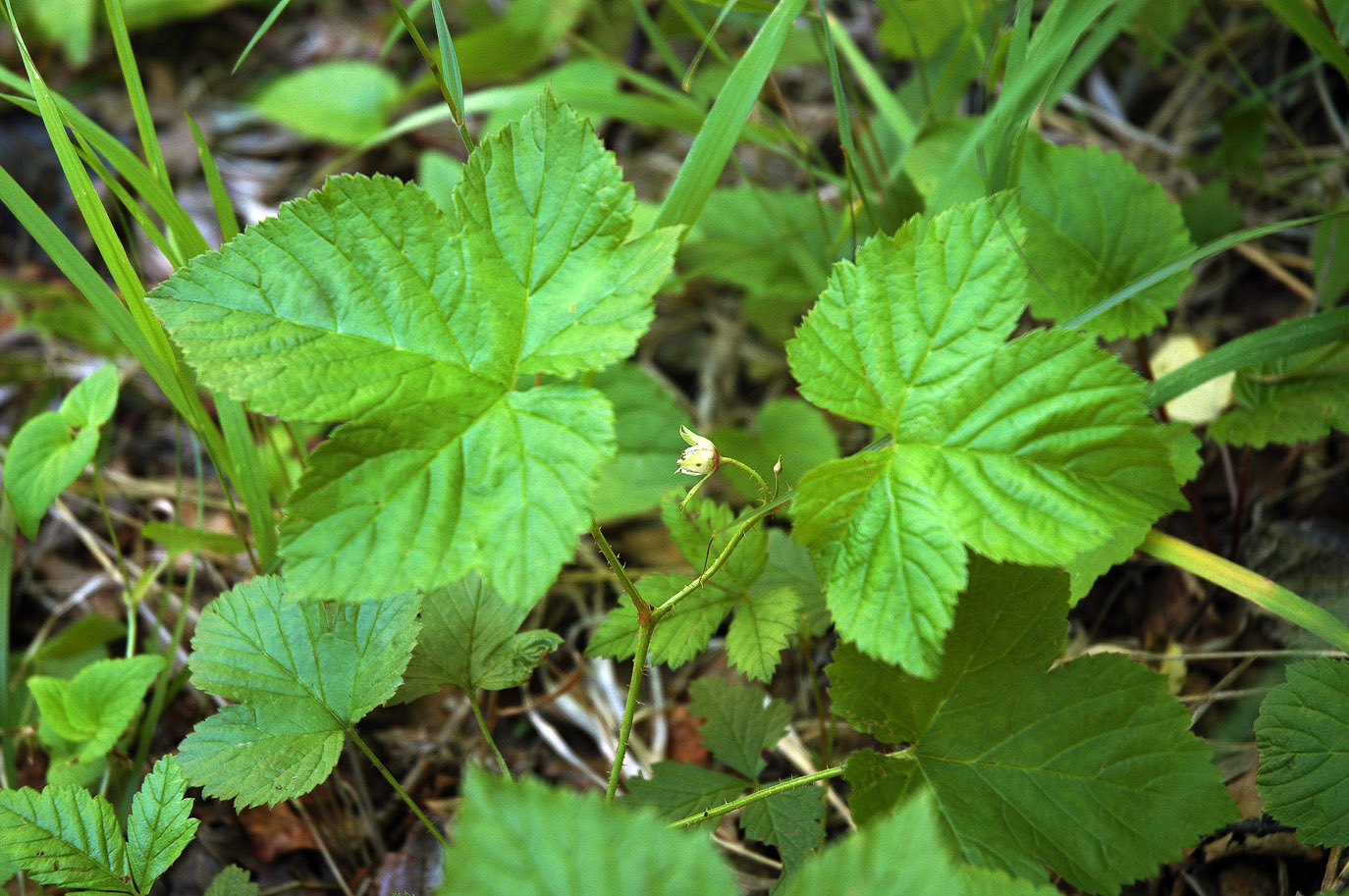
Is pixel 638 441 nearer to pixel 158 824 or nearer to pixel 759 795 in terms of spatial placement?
pixel 759 795

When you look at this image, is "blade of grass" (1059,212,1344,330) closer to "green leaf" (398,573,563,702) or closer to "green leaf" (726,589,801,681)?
"green leaf" (726,589,801,681)

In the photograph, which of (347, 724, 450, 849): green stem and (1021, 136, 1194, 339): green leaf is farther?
→ (1021, 136, 1194, 339): green leaf

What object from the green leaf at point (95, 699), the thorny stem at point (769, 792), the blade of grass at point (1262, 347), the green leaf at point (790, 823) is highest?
the blade of grass at point (1262, 347)

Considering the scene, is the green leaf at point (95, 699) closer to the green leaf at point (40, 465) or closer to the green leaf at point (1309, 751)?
the green leaf at point (40, 465)

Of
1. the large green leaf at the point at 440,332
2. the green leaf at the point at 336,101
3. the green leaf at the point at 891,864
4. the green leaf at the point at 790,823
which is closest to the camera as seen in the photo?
the green leaf at the point at 891,864

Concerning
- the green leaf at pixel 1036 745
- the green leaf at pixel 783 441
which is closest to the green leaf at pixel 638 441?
the green leaf at pixel 783 441

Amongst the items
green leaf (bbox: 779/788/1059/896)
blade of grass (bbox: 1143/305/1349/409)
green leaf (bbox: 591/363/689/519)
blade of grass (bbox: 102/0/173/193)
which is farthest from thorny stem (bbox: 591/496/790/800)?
blade of grass (bbox: 102/0/173/193)
